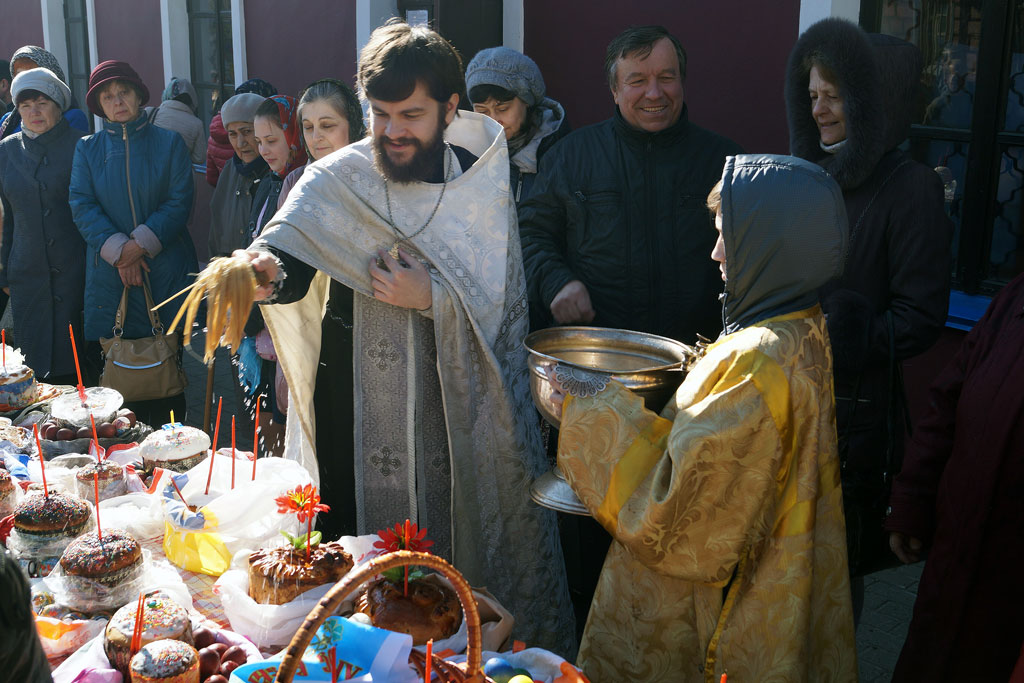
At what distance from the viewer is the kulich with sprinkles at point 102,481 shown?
2742 millimetres

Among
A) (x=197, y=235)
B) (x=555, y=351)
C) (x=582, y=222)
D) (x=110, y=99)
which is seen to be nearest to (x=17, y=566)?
(x=555, y=351)

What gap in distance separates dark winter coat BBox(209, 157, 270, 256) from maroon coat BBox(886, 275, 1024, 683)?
12.2 ft

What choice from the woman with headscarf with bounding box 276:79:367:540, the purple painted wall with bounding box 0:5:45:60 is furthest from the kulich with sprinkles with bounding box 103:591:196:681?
the purple painted wall with bounding box 0:5:45:60

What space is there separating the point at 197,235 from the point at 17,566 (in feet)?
32.2

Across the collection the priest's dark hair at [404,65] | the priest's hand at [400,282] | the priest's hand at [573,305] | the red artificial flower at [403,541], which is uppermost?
the priest's dark hair at [404,65]

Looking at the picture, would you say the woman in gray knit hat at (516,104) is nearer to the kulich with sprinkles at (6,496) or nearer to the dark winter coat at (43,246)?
the kulich with sprinkles at (6,496)

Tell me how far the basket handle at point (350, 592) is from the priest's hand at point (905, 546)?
1.29 metres

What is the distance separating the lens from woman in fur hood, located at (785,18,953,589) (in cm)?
281

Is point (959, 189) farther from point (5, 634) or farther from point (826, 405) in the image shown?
point (5, 634)

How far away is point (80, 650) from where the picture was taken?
203 cm

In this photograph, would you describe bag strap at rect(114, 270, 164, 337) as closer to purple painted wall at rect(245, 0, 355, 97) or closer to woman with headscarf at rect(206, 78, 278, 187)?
woman with headscarf at rect(206, 78, 278, 187)

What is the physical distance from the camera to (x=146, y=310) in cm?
553

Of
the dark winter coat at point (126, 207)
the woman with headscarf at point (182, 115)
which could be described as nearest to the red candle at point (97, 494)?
the dark winter coat at point (126, 207)

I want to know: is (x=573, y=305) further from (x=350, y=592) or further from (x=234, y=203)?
(x=234, y=203)
